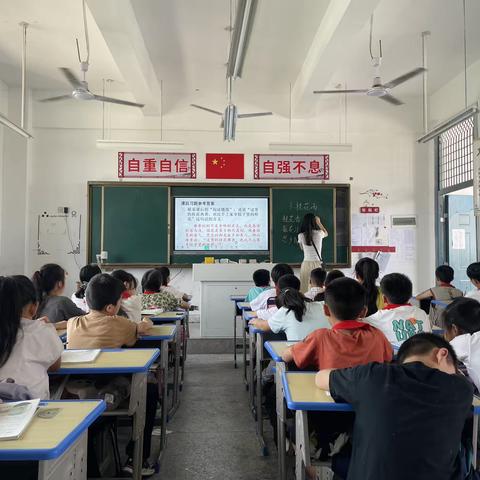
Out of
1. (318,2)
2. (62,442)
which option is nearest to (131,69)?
(318,2)

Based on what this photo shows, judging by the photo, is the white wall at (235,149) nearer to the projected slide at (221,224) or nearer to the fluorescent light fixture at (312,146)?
the projected slide at (221,224)

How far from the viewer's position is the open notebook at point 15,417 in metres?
A: 1.11

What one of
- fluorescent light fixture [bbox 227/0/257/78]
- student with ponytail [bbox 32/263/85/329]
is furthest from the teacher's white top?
student with ponytail [bbox 32/263/85/329]

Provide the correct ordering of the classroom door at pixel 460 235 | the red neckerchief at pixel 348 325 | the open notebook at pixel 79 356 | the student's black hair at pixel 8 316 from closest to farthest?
1. the student's black hair at pixel 8 316
2. the red neckerchief at pixel 348 325
3. the open notebook at pixel 79 356
4. the classroom door at pixel 460 235

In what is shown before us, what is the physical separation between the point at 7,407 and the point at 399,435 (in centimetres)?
112

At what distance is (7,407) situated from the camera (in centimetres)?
127

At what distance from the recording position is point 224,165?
658 cm

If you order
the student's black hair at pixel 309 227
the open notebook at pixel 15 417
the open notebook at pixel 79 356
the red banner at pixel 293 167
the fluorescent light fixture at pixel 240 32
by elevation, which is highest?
the fluorescent light fixture at pixel 240 32

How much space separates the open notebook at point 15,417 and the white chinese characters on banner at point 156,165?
5.47m

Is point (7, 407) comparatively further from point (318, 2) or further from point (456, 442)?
point (318, 2)

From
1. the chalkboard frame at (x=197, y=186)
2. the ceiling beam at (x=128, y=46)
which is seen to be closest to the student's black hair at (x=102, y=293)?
the ceiling beam at (x=128, y=46)

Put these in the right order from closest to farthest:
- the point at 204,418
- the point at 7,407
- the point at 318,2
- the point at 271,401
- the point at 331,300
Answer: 1. the point at 7,407
2. the point at 331,300
3. the point at 271,401
4. the point at 204,418
5. the point at 318,2

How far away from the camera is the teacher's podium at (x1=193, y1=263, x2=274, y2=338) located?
17.2ft

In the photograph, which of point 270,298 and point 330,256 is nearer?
point 270,298
